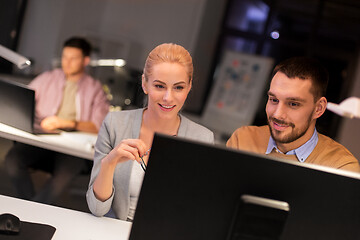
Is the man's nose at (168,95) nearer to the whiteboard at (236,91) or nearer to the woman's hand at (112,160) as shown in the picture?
the woman's hand at (112,160)

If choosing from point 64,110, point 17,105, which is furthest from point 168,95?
point 64,110

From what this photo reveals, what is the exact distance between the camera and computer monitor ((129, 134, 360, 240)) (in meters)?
1.11

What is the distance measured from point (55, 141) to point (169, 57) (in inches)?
56.9

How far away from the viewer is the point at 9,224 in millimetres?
1421

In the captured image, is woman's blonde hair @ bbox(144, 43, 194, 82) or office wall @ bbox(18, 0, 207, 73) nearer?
woman's blonde hair @ bbox(144, 43, 194, 82)

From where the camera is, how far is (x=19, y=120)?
2.82m

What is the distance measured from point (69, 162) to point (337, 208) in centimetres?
242

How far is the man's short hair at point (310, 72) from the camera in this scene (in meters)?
1.70

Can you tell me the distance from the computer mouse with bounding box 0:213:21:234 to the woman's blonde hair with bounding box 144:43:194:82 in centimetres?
70

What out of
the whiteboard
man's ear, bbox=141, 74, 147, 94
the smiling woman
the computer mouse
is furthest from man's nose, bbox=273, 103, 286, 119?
the whiteboard

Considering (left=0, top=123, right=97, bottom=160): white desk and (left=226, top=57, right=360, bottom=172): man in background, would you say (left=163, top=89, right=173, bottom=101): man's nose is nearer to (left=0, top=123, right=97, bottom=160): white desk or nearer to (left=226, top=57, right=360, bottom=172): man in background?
(left=226, top=57, right=360, bottom=172): man in background

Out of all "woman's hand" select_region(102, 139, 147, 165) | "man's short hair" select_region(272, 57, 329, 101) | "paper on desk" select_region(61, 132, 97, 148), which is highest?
"man's short hair" select_region(272, 57, 329, 101)

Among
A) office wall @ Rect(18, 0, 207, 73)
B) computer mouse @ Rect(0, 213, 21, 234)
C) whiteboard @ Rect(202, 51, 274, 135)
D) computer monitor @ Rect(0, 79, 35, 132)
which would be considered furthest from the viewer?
whiteboard @ Rect(202, 51, 274, 135)

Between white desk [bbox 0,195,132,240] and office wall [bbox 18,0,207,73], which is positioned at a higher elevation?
office wall [bbox 18,0,207,73]
